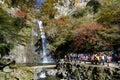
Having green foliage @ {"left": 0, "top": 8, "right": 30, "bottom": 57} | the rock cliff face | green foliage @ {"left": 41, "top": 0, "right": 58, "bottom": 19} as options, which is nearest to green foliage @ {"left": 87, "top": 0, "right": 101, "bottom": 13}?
green foliage @ {"left": 41, "top": 0, "right": 58, "bottom": 19}

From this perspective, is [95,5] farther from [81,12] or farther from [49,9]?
[49,9]

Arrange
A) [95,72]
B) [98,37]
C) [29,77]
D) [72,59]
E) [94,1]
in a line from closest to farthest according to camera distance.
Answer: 1. [29,77]
2. [95,72]
3. [72,59]
4. [98,37]
5. [94,1]

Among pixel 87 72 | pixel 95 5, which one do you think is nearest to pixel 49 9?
pixel 95 5

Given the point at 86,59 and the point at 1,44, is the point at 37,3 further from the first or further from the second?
the point at 1,44

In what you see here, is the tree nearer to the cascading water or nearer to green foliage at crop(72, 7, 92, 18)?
the cascading water

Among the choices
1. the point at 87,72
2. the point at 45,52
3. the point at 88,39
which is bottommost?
the point at 87,72

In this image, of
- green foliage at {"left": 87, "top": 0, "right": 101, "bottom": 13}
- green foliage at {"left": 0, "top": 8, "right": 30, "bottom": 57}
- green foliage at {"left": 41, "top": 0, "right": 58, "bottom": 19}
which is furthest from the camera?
green foliage at {"left": 41, "top": 0, "right": 58, "bottom": 19}

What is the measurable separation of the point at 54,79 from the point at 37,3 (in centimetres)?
3255

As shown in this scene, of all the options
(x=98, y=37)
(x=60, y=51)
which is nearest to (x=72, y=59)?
(x=98, y=37)

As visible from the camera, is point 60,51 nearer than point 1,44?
No

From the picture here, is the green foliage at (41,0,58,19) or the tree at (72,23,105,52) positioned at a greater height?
the green foliage at (41,0,58,19)

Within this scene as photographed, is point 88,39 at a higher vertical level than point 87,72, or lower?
higher

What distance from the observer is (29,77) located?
20.8 meters

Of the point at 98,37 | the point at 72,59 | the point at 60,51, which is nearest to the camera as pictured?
the point at 72,59
